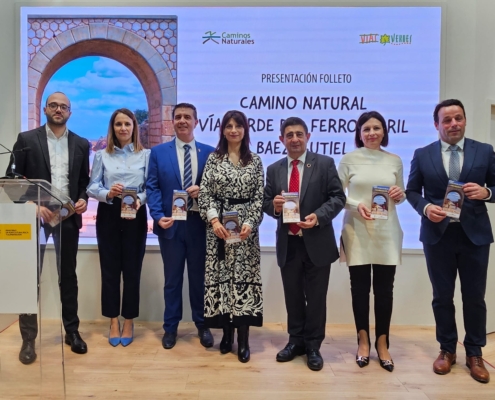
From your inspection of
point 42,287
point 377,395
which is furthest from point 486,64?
point 42,287

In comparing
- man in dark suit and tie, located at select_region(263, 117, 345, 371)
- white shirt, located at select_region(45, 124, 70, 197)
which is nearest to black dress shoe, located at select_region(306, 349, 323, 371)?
man in dark suit and tie, located at select_region(263, 117, 345, 371)

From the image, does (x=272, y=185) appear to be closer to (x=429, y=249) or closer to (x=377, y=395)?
(x=429, y=249)

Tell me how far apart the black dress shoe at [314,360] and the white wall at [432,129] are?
0.97 metres

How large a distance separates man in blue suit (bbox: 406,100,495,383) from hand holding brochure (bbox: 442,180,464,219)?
0.05 m

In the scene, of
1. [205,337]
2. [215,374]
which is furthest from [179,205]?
[215,374]

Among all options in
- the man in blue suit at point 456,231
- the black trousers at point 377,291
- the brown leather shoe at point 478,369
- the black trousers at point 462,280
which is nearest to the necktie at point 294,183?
the black trousers at point 377,291

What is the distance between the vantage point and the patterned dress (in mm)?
2828

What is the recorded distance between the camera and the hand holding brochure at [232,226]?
2.72 m

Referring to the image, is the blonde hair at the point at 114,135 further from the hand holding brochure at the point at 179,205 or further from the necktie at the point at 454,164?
the necktie at the point at 454,164

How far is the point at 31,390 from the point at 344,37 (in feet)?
11.5

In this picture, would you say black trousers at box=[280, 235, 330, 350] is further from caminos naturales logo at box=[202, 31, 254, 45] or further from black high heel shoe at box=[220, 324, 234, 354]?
caminos naturales logo at box=[202, 31, 254, 45]

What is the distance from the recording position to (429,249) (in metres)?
2.80

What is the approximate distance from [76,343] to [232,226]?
1.46 metres

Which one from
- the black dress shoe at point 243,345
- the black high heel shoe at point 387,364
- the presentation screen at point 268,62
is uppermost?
the presentation screen at point 268,62
